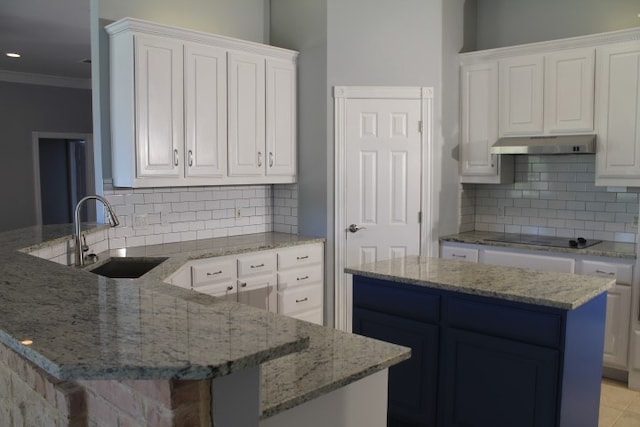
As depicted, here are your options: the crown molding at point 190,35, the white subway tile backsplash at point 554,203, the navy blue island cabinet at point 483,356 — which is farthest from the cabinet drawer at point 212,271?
the white subway tile backsplash at point 554,203

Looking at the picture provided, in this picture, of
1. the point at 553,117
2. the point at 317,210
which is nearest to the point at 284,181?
the point at 317,210

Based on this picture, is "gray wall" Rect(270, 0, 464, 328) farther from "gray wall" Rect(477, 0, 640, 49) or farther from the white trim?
the white trim

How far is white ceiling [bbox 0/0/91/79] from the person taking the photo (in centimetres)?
484

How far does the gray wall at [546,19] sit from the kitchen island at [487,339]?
2.58 meters

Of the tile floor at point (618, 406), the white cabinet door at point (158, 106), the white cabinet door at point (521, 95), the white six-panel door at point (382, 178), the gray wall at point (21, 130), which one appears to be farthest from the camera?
the gray wall at point (21, 130)

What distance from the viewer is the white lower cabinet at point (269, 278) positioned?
4031 mm

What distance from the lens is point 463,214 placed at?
5230 mm

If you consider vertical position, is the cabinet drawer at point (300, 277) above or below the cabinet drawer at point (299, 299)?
above

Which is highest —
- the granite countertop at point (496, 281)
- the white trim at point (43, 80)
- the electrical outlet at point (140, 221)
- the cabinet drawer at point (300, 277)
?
the white trim at point (43, 80)

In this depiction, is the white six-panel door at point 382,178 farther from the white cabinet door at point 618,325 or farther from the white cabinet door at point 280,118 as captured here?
the white cabinet door at point 618,325

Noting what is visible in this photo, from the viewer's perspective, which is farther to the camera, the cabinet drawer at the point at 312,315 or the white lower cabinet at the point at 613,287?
the cabinet drawer at the point at 312,315

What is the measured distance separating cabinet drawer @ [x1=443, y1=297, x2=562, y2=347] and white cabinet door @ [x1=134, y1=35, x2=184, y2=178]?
2.26m

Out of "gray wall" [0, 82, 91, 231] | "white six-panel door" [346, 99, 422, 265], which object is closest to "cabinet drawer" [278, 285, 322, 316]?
"white six-panel door" [346, 99, 422, 265]

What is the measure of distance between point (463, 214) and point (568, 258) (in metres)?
1.17
